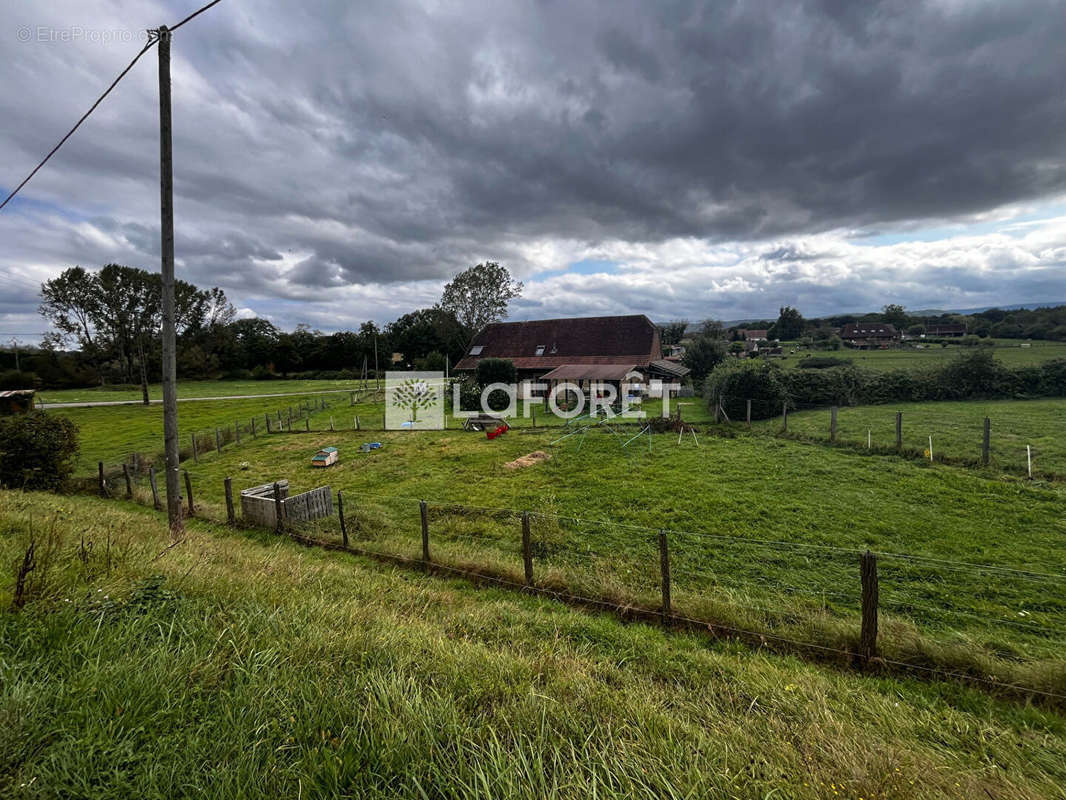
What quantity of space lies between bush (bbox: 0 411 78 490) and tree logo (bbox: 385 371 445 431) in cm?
1168

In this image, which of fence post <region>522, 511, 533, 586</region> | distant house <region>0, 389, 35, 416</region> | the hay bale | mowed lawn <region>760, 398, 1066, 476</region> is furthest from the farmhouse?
distant house <region>0, 389, 35, 416</region>

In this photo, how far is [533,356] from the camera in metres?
37.6

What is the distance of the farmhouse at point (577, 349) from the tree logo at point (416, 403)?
5.34 meters

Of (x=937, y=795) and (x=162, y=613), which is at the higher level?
(x=162, y=613)

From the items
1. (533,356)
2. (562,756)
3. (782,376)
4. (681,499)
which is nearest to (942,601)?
(681,499)

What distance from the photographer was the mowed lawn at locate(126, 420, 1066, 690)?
5281 mm

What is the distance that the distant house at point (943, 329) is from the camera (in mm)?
72500

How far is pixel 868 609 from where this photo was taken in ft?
14.5

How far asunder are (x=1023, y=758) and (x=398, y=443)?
18.8 meters

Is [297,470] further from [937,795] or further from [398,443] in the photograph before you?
[937,795]

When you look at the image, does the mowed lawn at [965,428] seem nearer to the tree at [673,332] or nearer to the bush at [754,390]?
the bush at [754,390]

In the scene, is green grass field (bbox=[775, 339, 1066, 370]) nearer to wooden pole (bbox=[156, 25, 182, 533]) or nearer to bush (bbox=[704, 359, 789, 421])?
bush (bbox=[704, 359, 789, 421])

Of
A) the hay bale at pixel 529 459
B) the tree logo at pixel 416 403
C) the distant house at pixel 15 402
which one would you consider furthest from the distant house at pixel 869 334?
the distant house at pixel 15 402

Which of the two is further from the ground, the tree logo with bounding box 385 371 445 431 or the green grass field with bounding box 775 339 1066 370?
the green grass field with bounding box 775 339 1066 370
